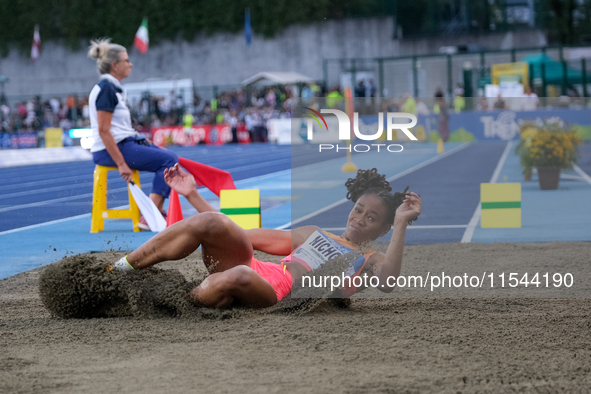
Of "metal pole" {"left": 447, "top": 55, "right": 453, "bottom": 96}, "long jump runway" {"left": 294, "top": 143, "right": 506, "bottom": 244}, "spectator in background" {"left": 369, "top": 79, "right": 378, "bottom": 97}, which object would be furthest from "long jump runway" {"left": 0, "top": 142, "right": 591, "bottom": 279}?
"spectator in background" {"left": 369, "top": 79, "right": 378, "bottom": 97}

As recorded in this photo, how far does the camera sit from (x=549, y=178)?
40.8ft

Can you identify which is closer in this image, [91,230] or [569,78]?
[91,230]

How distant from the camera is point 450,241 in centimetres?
759

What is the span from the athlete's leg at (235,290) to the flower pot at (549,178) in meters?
9.19

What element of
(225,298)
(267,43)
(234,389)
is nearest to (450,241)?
(225,298)

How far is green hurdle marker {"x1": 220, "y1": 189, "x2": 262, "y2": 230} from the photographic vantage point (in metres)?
7.68

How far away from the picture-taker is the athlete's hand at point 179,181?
18.0ft

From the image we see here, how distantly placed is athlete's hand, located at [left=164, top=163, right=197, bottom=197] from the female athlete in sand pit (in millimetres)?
1003

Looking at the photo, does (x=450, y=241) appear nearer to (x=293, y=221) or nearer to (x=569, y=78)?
(x=293, y=221)

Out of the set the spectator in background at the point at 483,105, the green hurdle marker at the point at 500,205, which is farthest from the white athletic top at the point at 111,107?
the spectator in background at the point at 483,105

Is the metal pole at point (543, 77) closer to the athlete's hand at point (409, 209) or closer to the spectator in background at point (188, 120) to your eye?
the spectator in background at point (188, 120)

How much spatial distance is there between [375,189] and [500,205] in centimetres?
383

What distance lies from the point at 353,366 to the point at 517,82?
2328 cm

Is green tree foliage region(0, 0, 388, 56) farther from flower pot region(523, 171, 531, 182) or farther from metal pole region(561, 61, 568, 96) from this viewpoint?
flower pot region(523, 171, 531, 182)
